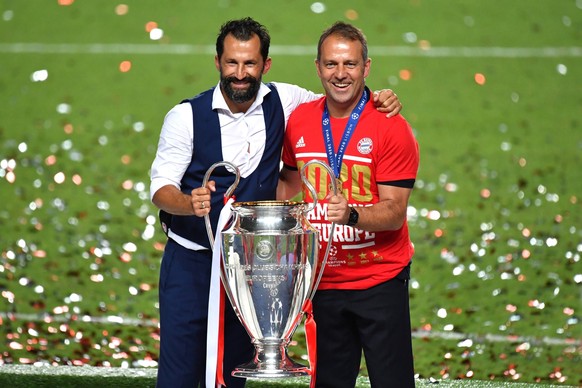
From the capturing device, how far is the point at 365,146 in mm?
4438

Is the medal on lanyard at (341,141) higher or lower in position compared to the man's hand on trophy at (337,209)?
higher

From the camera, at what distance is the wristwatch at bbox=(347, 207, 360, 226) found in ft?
13.8

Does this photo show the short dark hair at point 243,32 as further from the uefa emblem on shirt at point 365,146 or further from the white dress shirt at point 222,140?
the uefa emblem on shirt at point 365,146

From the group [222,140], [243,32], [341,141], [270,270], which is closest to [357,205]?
[341,141]

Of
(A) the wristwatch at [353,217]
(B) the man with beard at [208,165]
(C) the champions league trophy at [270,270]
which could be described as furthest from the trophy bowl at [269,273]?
(B) the man with beard at [208,165]

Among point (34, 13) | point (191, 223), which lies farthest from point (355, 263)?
point (34, 13)

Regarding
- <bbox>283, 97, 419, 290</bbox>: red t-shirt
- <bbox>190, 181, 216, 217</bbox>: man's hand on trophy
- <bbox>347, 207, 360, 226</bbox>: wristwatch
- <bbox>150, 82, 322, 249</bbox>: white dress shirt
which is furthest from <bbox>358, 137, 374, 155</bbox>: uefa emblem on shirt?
<bbox>190, 181, 216, 217</bbox>: man's hand on trophy

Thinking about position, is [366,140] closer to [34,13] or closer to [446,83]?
[446,83]

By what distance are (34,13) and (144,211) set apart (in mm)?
5303

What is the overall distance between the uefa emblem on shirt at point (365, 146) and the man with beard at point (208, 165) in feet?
0.45

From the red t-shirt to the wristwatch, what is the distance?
22cm

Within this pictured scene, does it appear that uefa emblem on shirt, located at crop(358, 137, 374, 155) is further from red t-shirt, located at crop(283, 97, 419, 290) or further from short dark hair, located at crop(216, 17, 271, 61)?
short dark hair, located at crop(216, 17, 271, 61)

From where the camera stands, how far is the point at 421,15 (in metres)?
13.3

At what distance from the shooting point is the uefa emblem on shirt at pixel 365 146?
175 inches
